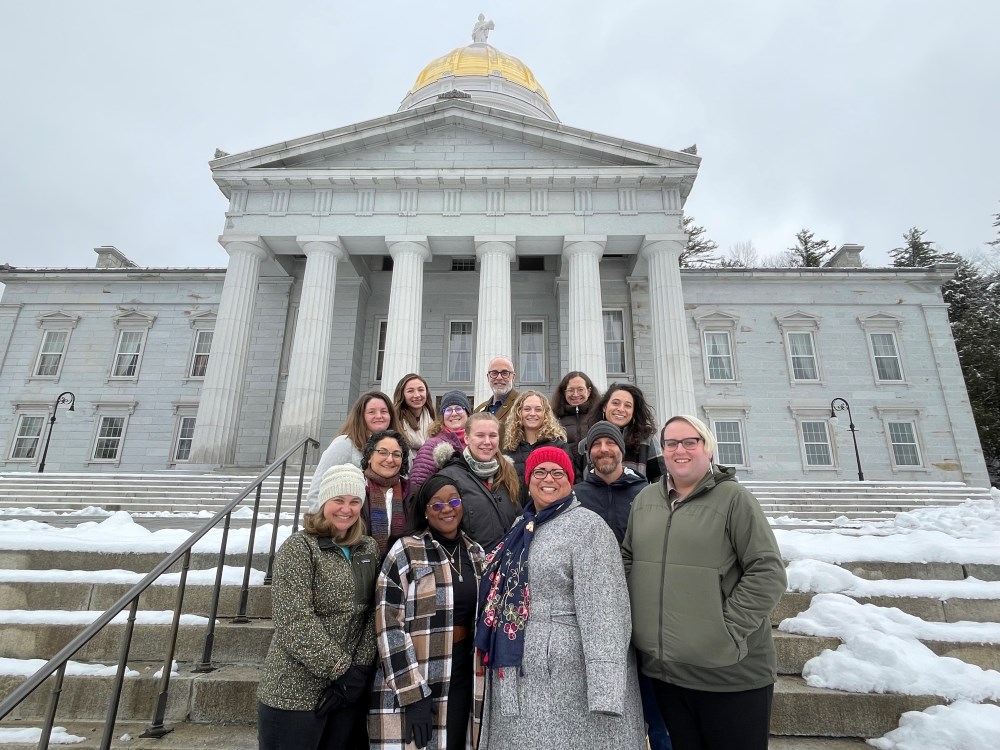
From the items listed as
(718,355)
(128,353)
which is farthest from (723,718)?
(128,353)

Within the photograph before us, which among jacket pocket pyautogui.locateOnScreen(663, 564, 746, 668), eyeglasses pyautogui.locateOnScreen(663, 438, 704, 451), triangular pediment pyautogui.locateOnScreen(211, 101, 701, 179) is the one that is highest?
triangular pediment pyautogui.locateOnScreen(211, 101, 701, 179)

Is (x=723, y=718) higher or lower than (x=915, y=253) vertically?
lower

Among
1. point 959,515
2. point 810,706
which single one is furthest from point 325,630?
point 959,515

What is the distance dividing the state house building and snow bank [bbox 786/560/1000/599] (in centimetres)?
1092

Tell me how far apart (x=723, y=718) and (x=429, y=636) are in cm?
157

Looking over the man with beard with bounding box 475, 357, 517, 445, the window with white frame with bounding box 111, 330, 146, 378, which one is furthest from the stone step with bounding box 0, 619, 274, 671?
the window with white frame with bounding box 111, 330, 146, 378

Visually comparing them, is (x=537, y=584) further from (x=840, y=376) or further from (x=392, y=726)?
(x=840, y=376)

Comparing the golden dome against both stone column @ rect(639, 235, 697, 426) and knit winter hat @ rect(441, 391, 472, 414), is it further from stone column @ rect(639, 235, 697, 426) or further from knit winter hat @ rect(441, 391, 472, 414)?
knit winter hat @ rect(441, 391, 472, 414)

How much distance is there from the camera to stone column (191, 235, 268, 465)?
16.1 meters

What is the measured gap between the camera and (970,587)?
5.51 m

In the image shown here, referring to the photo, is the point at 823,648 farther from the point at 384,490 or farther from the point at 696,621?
the point at 384,490

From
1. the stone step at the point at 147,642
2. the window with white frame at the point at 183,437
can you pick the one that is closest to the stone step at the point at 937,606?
the stone step at the point at 147,642

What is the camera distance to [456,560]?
3.19m

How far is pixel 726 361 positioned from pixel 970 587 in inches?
719
